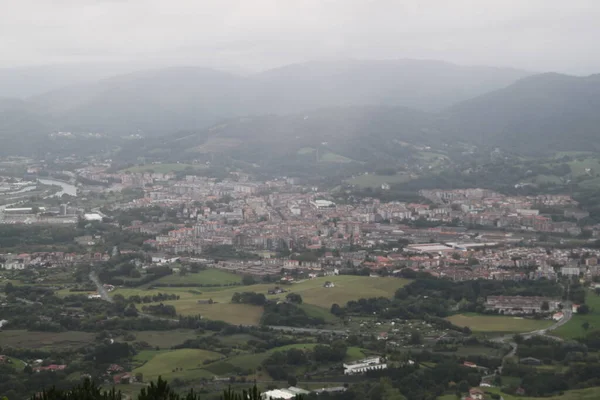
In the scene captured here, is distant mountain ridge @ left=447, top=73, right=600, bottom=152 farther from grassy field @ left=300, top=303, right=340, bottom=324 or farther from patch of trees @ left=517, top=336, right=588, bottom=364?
patch of trees @ left=517, top=336, right=588, bottom=364

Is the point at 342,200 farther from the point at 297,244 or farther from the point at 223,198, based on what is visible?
the point at 297,244

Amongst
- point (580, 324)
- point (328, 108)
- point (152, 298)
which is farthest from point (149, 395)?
point (328, 108)

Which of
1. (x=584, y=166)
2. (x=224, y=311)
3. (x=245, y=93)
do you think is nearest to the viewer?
(x=224, y=311)

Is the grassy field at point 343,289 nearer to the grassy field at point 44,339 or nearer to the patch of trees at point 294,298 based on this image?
the patch of trees at point 294,298

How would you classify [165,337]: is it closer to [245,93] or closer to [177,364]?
[177,364]

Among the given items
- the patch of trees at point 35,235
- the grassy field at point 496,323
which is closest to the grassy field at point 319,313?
the grassy field at point 496,323

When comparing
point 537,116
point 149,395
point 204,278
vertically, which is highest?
point 537,116

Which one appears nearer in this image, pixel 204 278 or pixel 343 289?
pixel 343 289
